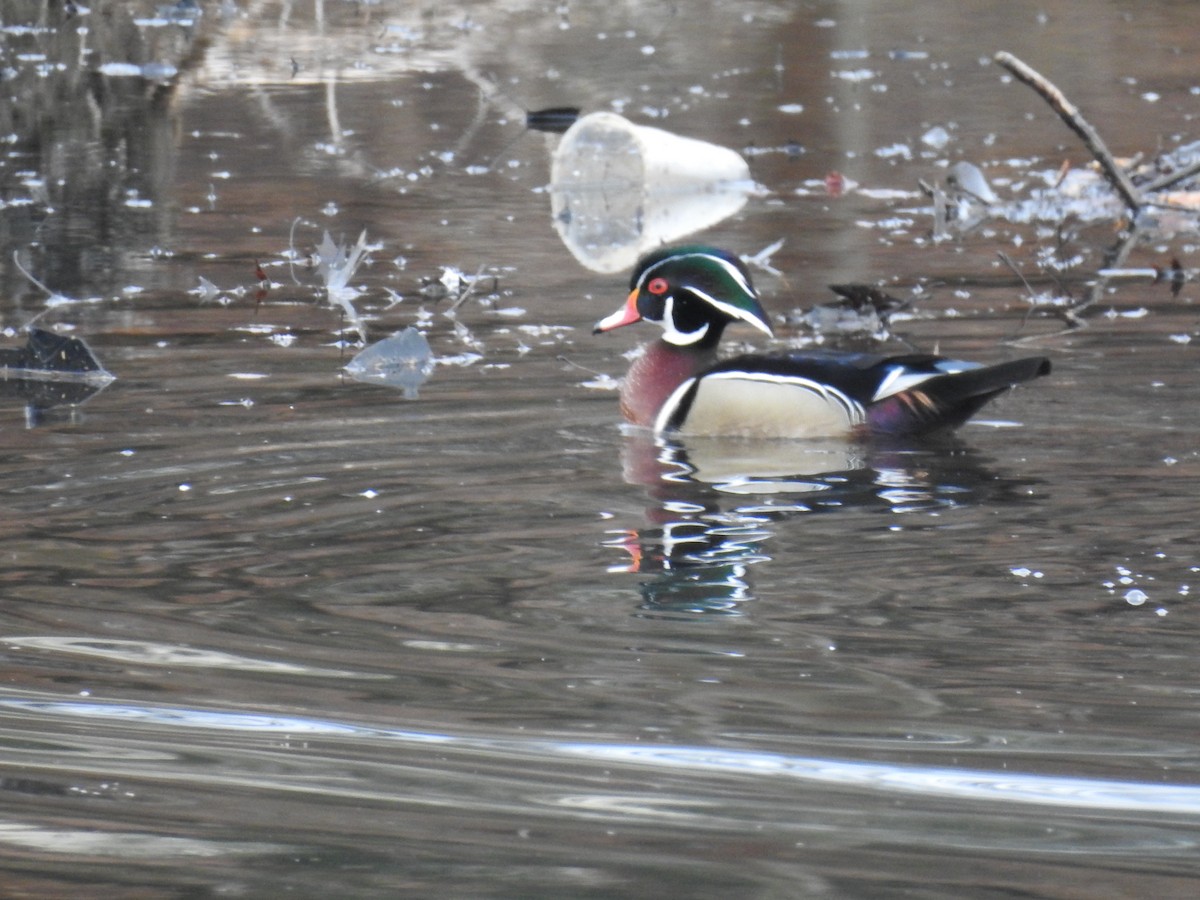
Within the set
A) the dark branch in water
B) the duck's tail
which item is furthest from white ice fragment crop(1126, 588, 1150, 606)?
the dark branch in water

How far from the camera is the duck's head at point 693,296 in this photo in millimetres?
7520

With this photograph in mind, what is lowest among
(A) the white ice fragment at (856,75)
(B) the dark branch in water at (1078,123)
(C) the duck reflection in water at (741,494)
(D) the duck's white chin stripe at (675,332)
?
(C) the duck reflection in water at (741,494)

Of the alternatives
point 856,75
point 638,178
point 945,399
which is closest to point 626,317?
point 945,399

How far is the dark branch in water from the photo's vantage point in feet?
32.3

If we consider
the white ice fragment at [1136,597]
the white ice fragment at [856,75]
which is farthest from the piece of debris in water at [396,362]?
the white ice fragment at [856,75]

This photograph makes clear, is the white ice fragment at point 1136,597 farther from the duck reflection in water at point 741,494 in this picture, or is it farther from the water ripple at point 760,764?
the water ripple at point 760,764

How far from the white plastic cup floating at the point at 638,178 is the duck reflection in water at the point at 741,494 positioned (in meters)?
4.91

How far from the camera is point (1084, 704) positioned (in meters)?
3.99

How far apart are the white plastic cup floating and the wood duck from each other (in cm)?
447

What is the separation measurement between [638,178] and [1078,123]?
326cm

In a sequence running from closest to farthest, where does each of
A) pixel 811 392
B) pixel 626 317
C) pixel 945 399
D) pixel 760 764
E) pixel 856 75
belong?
pixel 760 764 < pixel 945 399 < pixel 811 392 < pixel 626 317 < pixel 856 75

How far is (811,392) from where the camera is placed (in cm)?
684

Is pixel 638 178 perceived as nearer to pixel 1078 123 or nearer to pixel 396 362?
pixel 1078 123

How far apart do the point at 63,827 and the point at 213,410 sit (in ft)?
12.0
